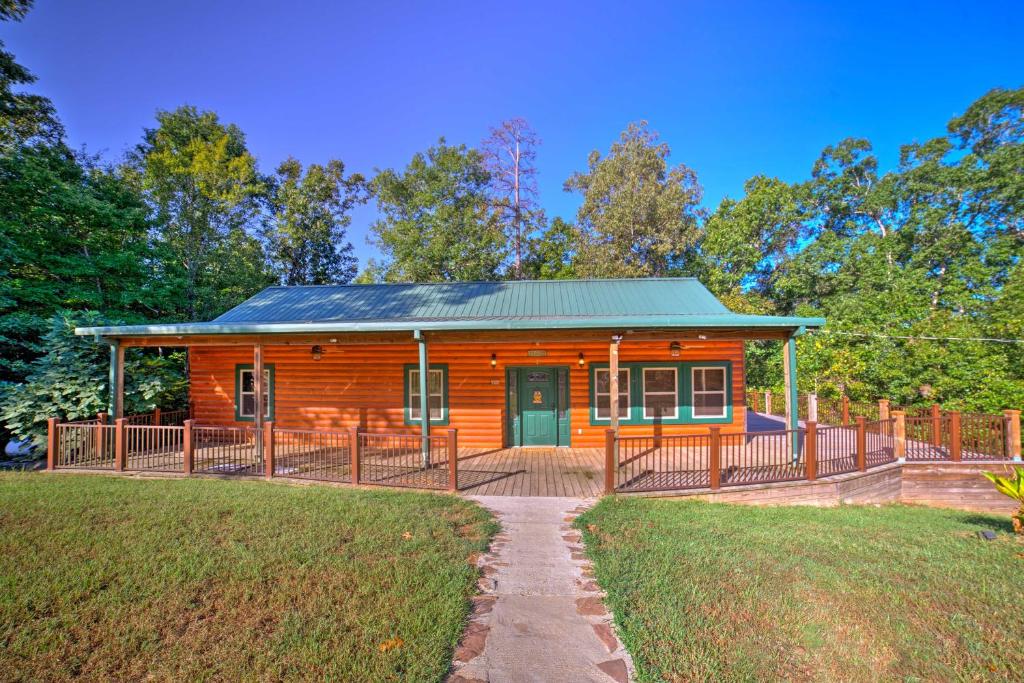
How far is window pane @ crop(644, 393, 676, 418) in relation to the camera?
395 inches

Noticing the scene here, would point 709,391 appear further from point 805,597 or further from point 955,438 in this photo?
point 805,597

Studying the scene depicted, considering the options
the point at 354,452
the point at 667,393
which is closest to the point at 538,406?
the point at 667,393

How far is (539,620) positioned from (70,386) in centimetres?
1126

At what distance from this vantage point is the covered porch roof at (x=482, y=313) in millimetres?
8039

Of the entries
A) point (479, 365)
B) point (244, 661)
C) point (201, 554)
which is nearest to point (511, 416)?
point (479, 365)

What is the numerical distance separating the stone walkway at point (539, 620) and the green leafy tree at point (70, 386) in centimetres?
961

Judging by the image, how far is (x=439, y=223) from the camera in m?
21.6

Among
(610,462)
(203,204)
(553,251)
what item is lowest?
(610,462)

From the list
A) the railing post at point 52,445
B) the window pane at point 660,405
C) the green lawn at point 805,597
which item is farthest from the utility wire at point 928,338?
the railing post at point 52,445

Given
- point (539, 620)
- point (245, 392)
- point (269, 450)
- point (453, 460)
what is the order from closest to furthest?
point (539, 620), point (453, 460), point (269, 450), point (245, 392)

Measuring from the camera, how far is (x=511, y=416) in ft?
33.3

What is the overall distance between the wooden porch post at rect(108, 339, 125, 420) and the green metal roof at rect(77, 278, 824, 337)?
434 mm

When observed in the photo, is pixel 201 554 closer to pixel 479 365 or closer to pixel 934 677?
pixel 934 677

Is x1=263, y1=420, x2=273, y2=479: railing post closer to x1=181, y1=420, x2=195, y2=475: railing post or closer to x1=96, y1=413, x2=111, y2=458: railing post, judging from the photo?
x1=181, y1=420, x2=195, y2=475: railing post
